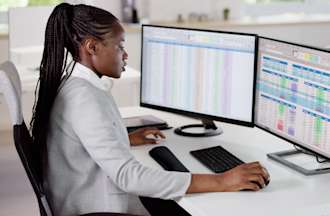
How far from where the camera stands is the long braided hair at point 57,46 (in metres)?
1.78

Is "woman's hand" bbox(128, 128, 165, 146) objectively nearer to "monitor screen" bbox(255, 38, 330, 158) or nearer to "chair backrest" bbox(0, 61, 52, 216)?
"monitor screen" bbox(255, 38, 330, 158)

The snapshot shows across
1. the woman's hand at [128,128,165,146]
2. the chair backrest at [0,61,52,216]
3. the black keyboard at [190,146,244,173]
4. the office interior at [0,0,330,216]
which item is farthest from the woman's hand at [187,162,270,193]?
the office interior at [0,0,330,216]

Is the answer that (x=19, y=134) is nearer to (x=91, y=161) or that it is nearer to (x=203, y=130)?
(x=91, y=161)

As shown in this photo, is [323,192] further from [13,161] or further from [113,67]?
[13,161]

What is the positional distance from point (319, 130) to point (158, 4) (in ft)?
11.3

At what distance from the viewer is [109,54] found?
5.96 ft

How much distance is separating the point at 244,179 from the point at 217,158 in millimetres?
291

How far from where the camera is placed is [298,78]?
189 centimetres

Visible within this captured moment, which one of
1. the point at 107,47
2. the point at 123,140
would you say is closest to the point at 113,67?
the point at 107,47

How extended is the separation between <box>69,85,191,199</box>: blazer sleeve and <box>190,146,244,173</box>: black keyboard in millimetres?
242

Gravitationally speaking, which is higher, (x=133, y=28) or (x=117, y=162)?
(x=133, y=28)

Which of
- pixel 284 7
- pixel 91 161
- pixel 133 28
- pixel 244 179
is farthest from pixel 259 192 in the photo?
pixel 284 7

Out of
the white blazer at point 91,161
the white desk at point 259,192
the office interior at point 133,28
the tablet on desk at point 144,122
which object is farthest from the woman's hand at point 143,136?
the office interior at point 133,28

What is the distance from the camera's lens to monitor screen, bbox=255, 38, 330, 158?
180 cm
